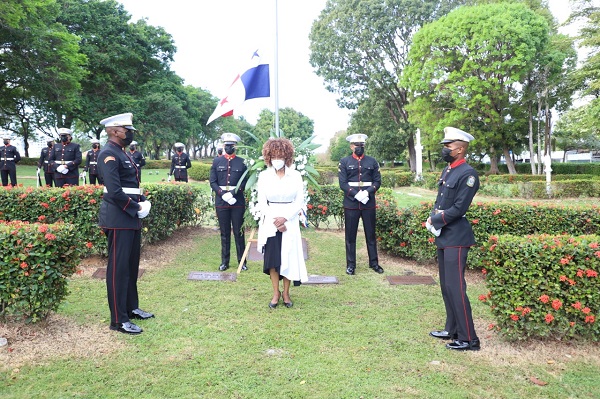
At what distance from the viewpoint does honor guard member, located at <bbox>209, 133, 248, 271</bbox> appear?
7207mm

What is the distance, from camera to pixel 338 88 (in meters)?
38.3

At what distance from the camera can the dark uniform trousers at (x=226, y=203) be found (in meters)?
7.21

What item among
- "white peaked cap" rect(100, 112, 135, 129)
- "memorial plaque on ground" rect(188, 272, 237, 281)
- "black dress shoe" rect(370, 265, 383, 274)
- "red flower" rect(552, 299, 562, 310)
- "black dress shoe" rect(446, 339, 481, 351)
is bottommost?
"black dress shoe" rect(446, 339, 481, 351)

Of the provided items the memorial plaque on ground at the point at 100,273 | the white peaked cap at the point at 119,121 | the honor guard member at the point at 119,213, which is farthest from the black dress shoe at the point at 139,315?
the white peaked cap at the point at 119,121

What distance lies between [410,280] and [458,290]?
2.36 metres

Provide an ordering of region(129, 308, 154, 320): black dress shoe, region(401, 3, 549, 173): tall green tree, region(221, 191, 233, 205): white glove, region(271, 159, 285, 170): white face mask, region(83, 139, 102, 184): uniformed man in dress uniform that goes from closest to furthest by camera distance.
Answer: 1. region(129, 308, 154, 320): black dress shoe
2. region(271, 159, 285, 170): white face mask
3. region(221, 191, 233, 205): white glove
4. region(83, 139, 102, 184): uniformed man in dress uniform
5. region(401, 3, 549, 173): tall green tree

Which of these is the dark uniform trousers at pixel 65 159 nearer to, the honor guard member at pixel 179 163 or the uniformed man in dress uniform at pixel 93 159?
the uniformed man in dress uniform at pixel 93 159

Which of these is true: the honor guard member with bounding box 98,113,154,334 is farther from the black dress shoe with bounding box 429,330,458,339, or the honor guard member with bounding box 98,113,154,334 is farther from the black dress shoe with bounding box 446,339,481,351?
the black dress shoe with bounding box 446,339,481,351

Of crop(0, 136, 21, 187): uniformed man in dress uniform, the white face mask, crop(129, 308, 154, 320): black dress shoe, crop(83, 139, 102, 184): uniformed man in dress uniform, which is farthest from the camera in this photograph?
crop(0, 136, 21, 187): uniformed man in dress uniform

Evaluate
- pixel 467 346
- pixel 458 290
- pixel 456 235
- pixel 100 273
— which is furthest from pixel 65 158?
pixel 467 346

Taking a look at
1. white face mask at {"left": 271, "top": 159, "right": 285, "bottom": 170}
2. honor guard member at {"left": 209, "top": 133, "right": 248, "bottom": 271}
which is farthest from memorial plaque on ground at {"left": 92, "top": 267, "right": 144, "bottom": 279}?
white face mask at {"left": 271, "top": 159, "right": 285, "bottom": 170}

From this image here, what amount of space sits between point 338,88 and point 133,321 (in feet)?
117

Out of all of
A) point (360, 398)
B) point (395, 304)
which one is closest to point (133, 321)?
point (360, 398)

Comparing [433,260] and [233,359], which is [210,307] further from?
[433,260]
